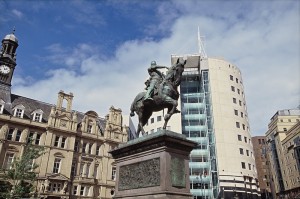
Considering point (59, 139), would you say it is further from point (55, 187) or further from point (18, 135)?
point (55, 187)

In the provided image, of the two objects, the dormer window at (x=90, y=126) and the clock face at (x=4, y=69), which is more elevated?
the clock face at (x=4, y=69)

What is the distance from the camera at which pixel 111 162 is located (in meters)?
54.2

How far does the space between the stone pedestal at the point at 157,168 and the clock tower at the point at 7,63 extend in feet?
149

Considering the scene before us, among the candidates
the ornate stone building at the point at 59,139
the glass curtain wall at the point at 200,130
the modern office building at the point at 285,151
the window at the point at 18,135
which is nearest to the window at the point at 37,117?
the ornate stone building at the point at 59,139

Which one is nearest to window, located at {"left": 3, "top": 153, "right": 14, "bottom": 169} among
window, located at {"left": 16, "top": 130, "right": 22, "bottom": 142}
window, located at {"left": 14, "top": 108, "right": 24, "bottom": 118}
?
window, located at {"left": 16, "top": 130, "right": 22, "bottom": 142}

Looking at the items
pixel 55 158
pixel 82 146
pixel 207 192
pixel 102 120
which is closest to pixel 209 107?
pixel 207 192

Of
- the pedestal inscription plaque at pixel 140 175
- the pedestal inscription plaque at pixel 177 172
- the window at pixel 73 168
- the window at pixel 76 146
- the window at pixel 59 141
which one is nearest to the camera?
the pedestal inscription plaque at pixel 177 172

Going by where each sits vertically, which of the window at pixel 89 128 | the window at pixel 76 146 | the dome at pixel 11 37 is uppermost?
the dome at pixel 11 37

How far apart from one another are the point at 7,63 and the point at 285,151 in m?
70.0

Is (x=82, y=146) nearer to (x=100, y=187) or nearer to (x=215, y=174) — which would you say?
(x=100, y=187)

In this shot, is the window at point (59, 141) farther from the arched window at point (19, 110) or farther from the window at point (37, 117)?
the arched window at point (19, 110)

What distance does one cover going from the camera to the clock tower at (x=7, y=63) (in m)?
49.6

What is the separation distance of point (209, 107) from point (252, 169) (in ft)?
53.9

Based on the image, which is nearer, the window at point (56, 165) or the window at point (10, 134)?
the window at point (10, 134)
